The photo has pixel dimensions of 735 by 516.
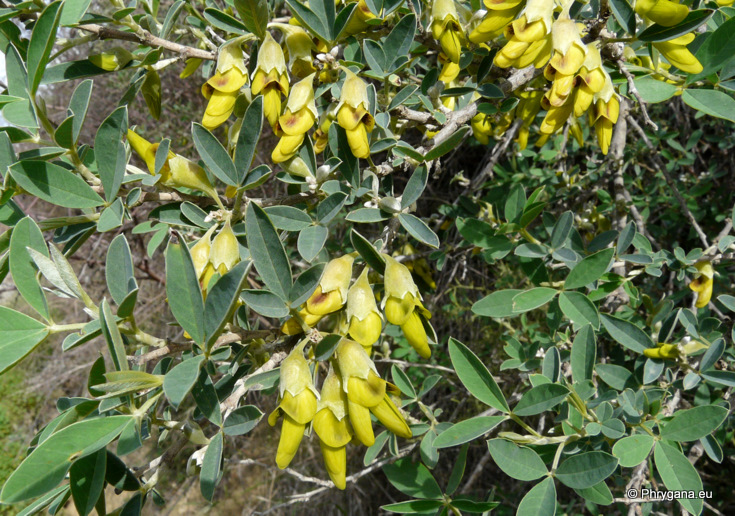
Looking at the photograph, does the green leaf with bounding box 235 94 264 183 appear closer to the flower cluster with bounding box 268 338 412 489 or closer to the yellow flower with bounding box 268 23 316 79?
the yellow flower with bounding box 268 23 316 79

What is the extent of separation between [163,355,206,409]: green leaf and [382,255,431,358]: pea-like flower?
311mm

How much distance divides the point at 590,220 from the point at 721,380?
836 millimetres

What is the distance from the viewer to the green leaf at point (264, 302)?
28.1 inches

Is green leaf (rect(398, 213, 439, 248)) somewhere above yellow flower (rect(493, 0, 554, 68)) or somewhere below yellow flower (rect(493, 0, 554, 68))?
below

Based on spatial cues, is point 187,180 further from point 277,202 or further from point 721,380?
point 721,380

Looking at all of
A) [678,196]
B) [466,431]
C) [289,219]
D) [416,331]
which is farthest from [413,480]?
[678,196]

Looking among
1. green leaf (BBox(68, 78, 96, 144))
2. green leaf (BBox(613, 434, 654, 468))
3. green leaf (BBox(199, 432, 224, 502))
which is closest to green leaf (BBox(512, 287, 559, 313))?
green leaf (BBox(613, 434, 654, 468))

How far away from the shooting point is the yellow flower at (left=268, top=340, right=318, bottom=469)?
70cm

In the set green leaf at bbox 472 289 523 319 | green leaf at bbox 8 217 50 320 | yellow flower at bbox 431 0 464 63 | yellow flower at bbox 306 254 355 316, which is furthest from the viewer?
green leaf at bbox 472 289 523 319

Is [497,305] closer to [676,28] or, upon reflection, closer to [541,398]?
[541,398]

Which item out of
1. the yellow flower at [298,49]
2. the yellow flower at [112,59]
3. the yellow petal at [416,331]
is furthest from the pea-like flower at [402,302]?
the yellow flower at [112,59]

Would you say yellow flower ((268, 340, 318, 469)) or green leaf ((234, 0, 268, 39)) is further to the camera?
green leaf ((234, 0, 268, 39))

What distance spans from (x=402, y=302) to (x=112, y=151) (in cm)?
51

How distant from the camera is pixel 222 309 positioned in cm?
61
